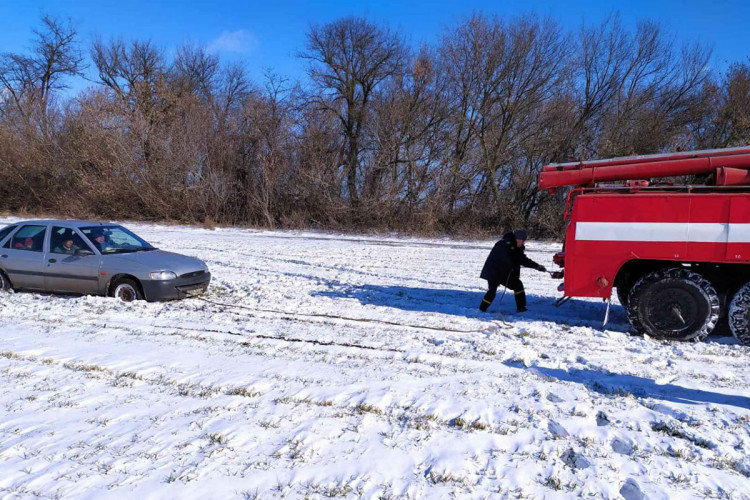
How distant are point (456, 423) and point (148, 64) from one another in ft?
157

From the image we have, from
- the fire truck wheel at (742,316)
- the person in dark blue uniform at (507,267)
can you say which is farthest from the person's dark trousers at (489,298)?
the fire truck wheel at (742,316)

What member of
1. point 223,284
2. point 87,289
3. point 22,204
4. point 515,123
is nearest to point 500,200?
point 515,123

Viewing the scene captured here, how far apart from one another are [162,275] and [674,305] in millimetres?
→ 7902

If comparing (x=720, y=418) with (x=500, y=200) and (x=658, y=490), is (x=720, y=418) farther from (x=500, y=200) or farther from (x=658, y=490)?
(x=500, y=200)

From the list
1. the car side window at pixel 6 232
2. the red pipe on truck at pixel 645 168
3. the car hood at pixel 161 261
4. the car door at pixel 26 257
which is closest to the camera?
the red pipe on truck at pixel 645 168

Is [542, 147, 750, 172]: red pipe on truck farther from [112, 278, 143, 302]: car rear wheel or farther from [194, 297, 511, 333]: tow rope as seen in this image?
[112, 278, 143, 302]: car rear wheel

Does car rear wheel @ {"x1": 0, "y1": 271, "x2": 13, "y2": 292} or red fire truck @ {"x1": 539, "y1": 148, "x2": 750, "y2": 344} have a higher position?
red fire truck @ {"x1": 539, "y1": 148, "x2": 750, "y2": 344}

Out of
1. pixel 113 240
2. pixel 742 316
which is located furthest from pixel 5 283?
pixel 742 316

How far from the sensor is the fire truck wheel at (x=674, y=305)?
6.68m

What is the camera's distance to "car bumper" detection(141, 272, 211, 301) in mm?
8367

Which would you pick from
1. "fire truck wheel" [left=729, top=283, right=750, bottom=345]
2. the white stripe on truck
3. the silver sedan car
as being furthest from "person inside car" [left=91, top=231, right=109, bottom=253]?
"fire truck wheel" [left=729, top=283, right=750, bottom=345]

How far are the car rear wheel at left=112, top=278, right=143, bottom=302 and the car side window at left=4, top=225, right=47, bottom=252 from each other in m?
1.79

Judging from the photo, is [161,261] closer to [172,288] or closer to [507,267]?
[172,288]

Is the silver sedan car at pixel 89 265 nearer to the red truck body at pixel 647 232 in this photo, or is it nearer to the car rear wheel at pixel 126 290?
the car rear wheel at pixel 126 290
